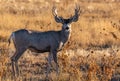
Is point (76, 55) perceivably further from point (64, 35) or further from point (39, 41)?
point (39, 41)

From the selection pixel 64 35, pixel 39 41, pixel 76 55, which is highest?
pixel 64 35

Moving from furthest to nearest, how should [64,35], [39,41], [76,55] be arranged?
[76,55]
[64,35]
[39,41]

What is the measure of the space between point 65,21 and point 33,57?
10.3 ft

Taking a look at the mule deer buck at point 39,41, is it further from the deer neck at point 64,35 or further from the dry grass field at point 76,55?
the dry grass field at point 76,55

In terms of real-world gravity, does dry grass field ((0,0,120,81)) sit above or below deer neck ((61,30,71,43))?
below

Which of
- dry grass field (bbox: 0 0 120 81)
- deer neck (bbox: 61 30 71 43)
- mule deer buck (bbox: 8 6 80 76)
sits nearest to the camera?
dry grass field (bbox: 0 0 120 81)

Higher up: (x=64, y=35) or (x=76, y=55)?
(x=64, y=35)

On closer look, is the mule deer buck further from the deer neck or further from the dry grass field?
the dry grass field

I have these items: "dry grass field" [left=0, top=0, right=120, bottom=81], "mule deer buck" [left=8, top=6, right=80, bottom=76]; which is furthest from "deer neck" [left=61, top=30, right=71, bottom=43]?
"dry grass field" [left=0, top=0, right=120, bottom=81]

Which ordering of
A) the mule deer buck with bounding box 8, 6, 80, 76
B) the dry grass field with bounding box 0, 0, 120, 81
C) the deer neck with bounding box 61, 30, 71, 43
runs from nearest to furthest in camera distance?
1. the dry grass field with bounding box 0, 0, 120, 81
2. the mule deer buck with bounding box 8, 6, 80, 76
3. the deer neck with bounding box 61, 30, 71, 43

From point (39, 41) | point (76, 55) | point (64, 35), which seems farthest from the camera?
point (76, 55)

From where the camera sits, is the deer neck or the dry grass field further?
the deer neck

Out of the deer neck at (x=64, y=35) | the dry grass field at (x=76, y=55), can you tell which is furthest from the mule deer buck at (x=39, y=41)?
the dry grass field at (x=76, y=55)

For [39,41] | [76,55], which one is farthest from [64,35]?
[76,55]
